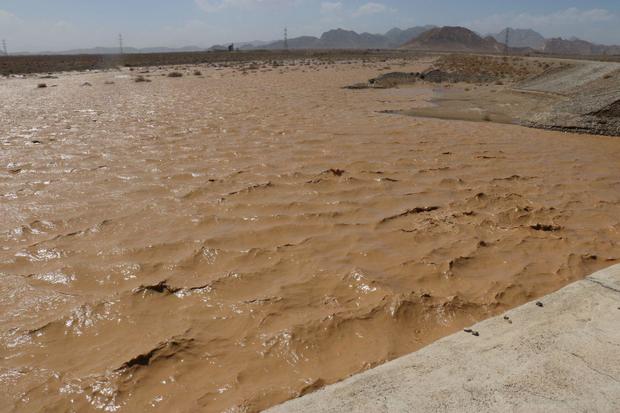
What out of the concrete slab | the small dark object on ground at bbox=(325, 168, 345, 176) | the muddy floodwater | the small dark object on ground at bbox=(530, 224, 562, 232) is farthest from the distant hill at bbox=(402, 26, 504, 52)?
the concrete slab

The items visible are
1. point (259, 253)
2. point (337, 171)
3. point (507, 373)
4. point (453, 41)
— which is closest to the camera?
point (507, 373)

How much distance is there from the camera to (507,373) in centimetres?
212

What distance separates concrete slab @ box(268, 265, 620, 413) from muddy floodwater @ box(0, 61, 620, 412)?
153 mm

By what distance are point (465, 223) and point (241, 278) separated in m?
1.94

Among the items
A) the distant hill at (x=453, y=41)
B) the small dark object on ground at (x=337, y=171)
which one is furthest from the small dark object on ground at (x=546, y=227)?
the distant hill at (x=453, y=41)

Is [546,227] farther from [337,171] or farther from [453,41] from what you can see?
[453,41]

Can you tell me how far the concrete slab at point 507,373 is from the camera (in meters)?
1.94

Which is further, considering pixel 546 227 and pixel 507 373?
pixel 546 227

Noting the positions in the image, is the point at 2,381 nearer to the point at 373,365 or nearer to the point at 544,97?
the point at 373,365

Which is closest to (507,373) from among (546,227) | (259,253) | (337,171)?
(259,253)

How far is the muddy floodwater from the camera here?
224 cm

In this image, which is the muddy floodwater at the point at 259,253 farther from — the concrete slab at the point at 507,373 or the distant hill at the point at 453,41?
the distant hill at the point at 453,41

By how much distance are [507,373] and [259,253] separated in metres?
1.76

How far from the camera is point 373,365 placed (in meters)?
2.27
